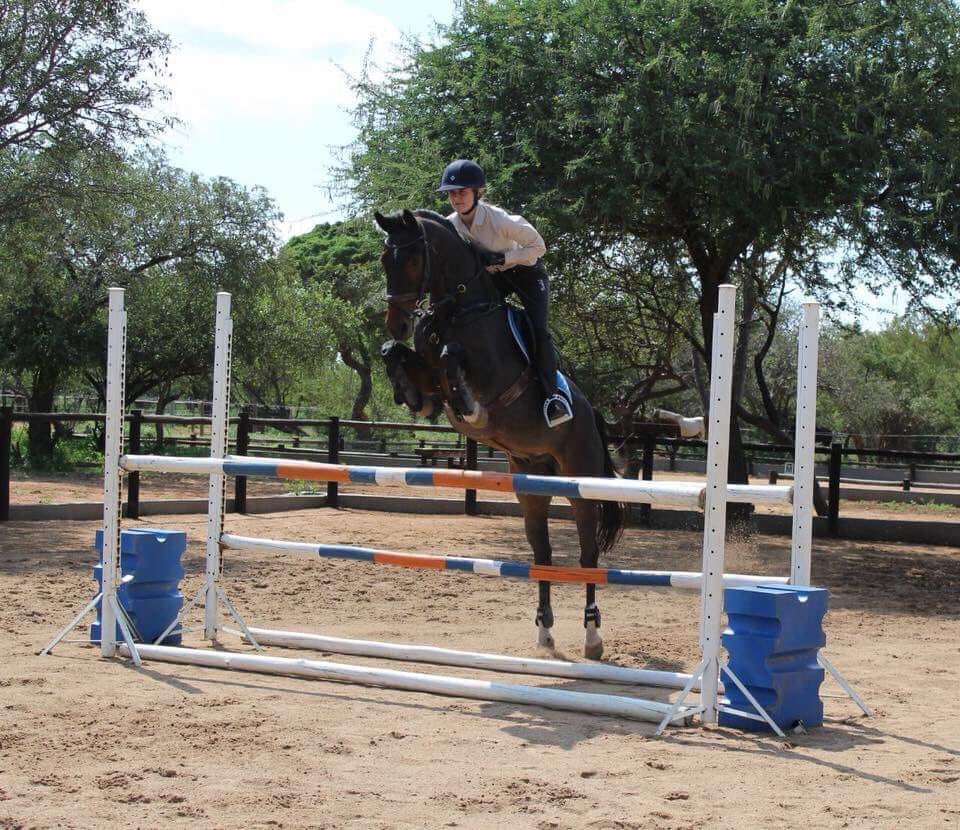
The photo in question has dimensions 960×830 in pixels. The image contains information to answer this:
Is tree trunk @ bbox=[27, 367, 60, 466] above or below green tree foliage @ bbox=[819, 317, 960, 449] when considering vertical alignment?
below

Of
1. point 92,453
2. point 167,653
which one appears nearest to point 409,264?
point 167,653

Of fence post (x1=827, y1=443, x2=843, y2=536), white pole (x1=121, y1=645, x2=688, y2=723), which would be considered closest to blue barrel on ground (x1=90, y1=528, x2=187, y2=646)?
white pole (x1=121, y1=645, x2=688, y2=723)

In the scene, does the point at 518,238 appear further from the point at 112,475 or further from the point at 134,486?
the point at 134,486

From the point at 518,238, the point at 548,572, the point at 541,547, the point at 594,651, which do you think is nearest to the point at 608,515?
the point at 541,547

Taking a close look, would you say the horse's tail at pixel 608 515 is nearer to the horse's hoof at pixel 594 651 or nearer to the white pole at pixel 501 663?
the horse's hoof at pixel 594 651

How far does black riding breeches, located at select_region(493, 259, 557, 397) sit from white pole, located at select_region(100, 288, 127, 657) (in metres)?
1.96

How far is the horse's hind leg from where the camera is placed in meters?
6.03

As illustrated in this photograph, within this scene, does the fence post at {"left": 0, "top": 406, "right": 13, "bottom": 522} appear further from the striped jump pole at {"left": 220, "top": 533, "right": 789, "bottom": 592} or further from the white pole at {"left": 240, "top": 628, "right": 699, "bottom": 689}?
the striped jump pole at {"left": 220, "top": 533, "right": 789, "bottom": 592}

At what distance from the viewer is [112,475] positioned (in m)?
5.59

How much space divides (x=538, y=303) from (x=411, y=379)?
2.98 feet

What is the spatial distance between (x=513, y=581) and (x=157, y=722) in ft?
16.4

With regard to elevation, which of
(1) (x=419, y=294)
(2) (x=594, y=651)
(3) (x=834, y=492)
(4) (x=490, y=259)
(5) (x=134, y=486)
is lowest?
(2) (x=594, y=651)

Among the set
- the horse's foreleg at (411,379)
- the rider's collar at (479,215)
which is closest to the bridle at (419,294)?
the horse's foreleg at (411,379)

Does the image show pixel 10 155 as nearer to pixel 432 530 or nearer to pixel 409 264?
pixel 432 530
